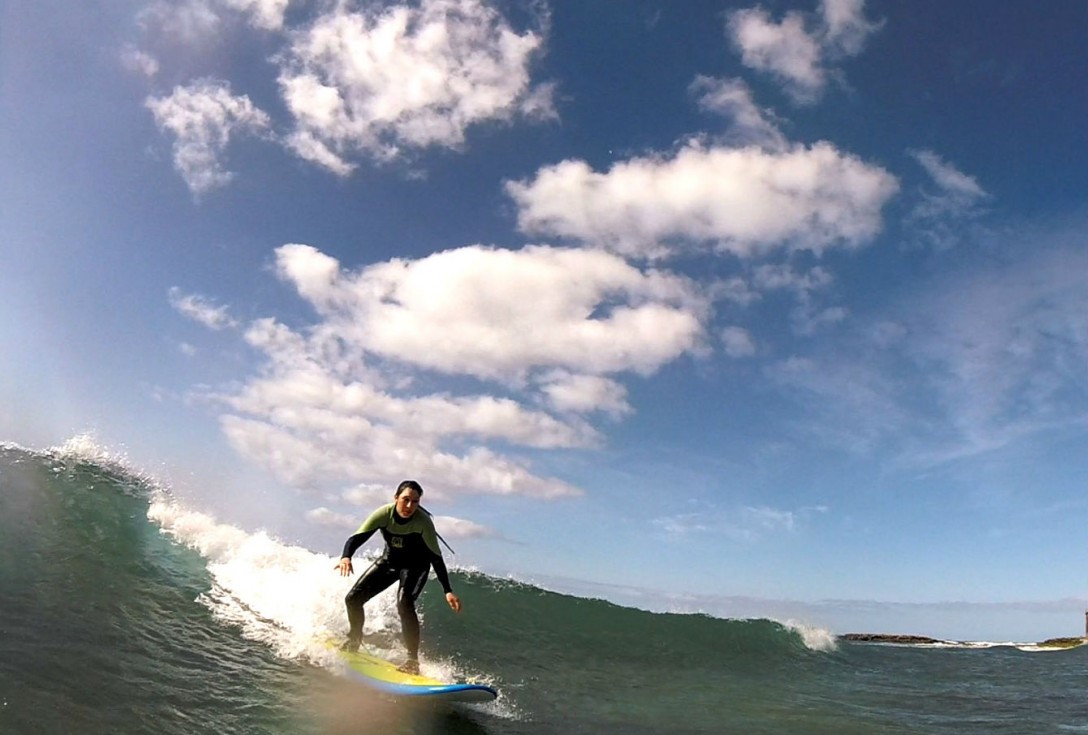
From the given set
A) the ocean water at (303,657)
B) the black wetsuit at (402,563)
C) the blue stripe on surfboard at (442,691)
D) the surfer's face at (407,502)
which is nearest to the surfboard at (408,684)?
the blue stripe on surfboard at (442,691)

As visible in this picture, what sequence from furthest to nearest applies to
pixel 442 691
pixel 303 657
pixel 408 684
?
pixel 303 657 → pixel 408 684 → pixel 442 691

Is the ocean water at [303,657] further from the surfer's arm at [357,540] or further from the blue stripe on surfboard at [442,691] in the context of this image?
the surfer's arm at [357,540]

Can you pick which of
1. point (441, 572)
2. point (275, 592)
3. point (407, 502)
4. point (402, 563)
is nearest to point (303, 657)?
point (402, 563)

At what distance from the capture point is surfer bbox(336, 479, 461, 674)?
780cm

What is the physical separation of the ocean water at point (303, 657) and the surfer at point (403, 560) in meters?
0.78

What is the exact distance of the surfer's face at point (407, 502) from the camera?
25.3ft

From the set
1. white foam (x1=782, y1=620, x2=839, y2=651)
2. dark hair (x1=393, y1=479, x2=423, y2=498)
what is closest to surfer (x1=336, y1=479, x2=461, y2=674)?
dark hair (x1=393, y1=479, x2=423, y2=498)

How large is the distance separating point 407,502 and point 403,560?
873mm

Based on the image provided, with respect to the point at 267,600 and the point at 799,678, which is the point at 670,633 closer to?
the point at 799,678

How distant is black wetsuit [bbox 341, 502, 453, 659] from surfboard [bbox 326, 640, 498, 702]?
1.07 ft

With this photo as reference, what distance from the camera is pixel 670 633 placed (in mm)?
16641

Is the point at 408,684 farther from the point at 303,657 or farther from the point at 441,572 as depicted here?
the point at 303,657

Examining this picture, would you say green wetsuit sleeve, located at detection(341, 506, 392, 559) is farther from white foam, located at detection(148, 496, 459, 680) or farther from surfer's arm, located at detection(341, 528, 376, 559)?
white foam, located at detection(148, 496, 459, 680)

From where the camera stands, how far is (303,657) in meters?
8.28
